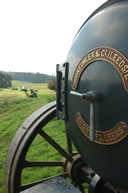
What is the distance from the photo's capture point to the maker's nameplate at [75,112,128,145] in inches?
44.9

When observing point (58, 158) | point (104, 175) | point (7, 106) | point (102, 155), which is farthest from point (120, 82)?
point (7, 106)

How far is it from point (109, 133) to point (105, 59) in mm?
505

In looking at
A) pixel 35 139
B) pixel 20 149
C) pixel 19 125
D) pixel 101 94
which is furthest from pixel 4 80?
pixel 101 94

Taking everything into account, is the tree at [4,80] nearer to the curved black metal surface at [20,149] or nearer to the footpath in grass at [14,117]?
the footpath in grass at [14,117]

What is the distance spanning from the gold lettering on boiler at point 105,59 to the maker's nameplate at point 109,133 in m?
0.26

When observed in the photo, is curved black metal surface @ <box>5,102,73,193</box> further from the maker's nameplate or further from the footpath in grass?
the footpath in grass

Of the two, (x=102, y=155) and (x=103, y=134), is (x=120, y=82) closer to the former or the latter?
(x=103, y=134)

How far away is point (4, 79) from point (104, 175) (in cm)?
2038

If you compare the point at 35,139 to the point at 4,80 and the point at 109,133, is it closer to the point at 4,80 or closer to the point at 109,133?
the point at 109,133

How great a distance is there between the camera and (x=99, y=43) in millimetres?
1289

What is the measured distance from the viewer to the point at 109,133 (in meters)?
1.24

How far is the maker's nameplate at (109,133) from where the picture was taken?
1141 millimetres

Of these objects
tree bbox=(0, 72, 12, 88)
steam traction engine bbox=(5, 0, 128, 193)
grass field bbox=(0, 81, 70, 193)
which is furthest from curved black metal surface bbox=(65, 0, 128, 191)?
tree bbox=(0, 72, 12, 88)

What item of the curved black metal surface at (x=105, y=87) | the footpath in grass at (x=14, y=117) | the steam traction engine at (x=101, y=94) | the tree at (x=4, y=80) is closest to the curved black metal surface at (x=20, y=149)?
the steam traction engine at (x=101, y=94)
